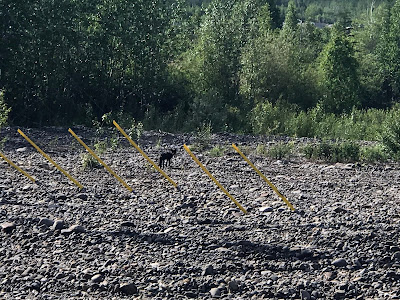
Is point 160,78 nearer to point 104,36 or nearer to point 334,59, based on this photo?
point 104,36

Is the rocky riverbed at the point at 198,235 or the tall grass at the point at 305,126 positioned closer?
the rocky riverbed at the point at 198,235

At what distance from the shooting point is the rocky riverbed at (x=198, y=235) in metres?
6.88

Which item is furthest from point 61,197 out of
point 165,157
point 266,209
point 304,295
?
point 304,295

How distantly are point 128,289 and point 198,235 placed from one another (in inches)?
Result: 63.2

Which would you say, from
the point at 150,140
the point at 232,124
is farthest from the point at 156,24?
the point at 150,140

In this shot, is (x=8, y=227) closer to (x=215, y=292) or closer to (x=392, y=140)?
(x=215, y=292)

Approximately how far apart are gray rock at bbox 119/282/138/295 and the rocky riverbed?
0.03ft

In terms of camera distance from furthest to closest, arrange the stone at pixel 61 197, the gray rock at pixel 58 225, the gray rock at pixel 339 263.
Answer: the stone at pixel 61 197
the gray rock at pixel 58 225
the gray rock at pixel 339 263

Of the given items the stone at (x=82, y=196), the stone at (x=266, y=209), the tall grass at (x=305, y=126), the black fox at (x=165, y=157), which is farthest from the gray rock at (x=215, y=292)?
the tall grass at (x=305, y=126)

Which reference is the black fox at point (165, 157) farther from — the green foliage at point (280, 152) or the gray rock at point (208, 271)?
the gray rock at point (208, 271)

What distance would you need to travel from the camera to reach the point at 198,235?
26.8 feet

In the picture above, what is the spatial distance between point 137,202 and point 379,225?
137 inches

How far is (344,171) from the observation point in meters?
12.2

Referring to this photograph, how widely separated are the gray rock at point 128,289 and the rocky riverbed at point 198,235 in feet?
0.03
